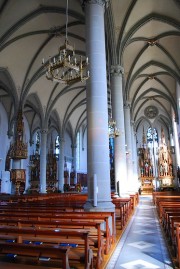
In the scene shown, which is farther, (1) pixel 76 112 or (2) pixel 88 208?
(1) pixel 76 112

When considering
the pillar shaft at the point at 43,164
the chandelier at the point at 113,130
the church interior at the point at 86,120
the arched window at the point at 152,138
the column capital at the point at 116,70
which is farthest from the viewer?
the arched window at the point at 152,138

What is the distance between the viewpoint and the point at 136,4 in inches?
611

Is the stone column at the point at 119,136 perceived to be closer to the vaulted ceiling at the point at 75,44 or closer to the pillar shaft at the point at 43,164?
the vaulted ceiling at the point at 75,44

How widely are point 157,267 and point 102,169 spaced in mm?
4058

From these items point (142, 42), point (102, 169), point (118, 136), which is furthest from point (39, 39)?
point (102, 169)

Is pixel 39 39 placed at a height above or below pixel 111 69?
above

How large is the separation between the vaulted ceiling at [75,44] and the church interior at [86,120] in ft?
0.25

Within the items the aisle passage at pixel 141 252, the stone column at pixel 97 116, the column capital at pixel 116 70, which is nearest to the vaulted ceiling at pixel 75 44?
the column capital at pixel 116 70

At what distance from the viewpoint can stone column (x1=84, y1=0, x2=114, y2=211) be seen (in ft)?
26.9

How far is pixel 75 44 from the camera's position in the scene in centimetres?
1941

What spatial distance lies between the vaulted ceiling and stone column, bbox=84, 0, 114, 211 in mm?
5281

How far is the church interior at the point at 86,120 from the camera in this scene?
4793 millimetres

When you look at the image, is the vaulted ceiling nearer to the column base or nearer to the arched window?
the column base

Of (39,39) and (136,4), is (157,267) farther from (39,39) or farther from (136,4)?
(39,39)
